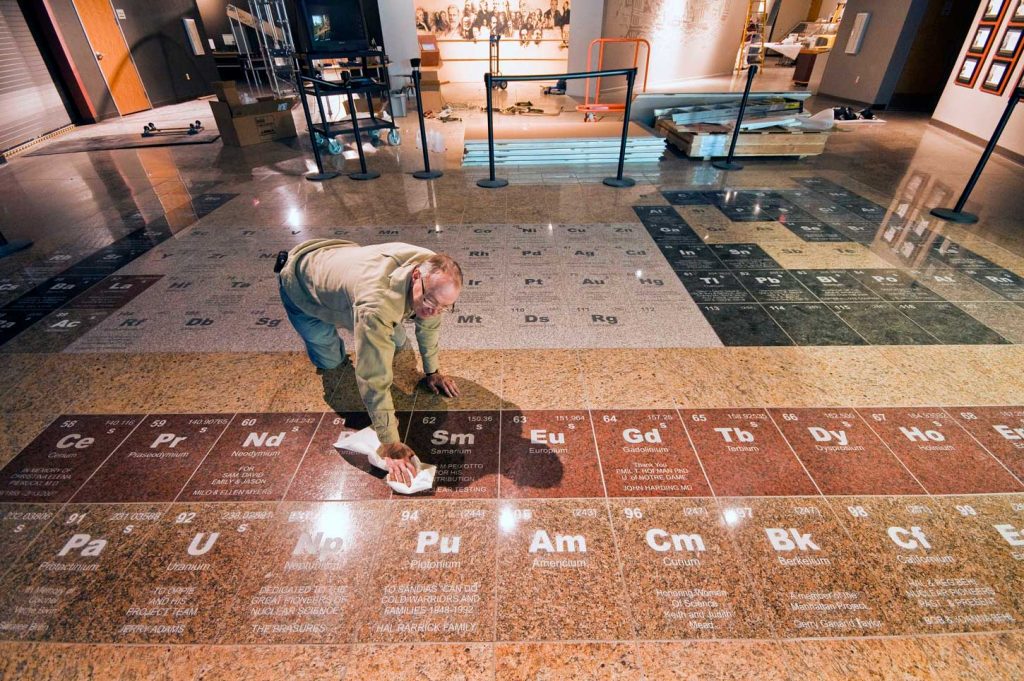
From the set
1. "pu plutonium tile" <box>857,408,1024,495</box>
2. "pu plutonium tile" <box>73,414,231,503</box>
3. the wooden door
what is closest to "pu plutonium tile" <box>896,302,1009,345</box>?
"pu plutonium tile" <box>857,408,1024,495</box>

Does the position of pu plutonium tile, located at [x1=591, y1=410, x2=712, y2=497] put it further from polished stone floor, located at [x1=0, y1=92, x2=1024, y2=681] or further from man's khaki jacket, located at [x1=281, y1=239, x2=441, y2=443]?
man's khaki jacket, located at [x1=281, y1=239, x2=441, y2=443]

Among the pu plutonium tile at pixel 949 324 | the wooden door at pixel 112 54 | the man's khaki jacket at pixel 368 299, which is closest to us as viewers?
the man's khaki jacket at pixel 368 299

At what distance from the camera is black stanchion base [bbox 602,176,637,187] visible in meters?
5.68

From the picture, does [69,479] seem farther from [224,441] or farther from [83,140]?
[83,140]

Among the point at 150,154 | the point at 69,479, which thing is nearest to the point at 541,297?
the point at 69,479

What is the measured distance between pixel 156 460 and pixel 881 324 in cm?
442

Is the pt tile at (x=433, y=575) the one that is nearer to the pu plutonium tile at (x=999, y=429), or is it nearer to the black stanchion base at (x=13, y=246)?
the pu plutonium tile at (x=999, y=429)

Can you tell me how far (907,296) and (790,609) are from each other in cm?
297

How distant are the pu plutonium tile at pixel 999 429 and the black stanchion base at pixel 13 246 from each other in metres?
7.36

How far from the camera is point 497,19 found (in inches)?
590

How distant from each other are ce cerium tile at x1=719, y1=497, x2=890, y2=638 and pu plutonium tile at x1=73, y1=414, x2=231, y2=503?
2490mm

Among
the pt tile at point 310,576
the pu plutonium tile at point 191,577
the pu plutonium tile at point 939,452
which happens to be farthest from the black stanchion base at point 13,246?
the pu plutonium tile at point 939,452

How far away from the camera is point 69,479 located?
6.91 feet

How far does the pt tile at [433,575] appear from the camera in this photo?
160 cm
